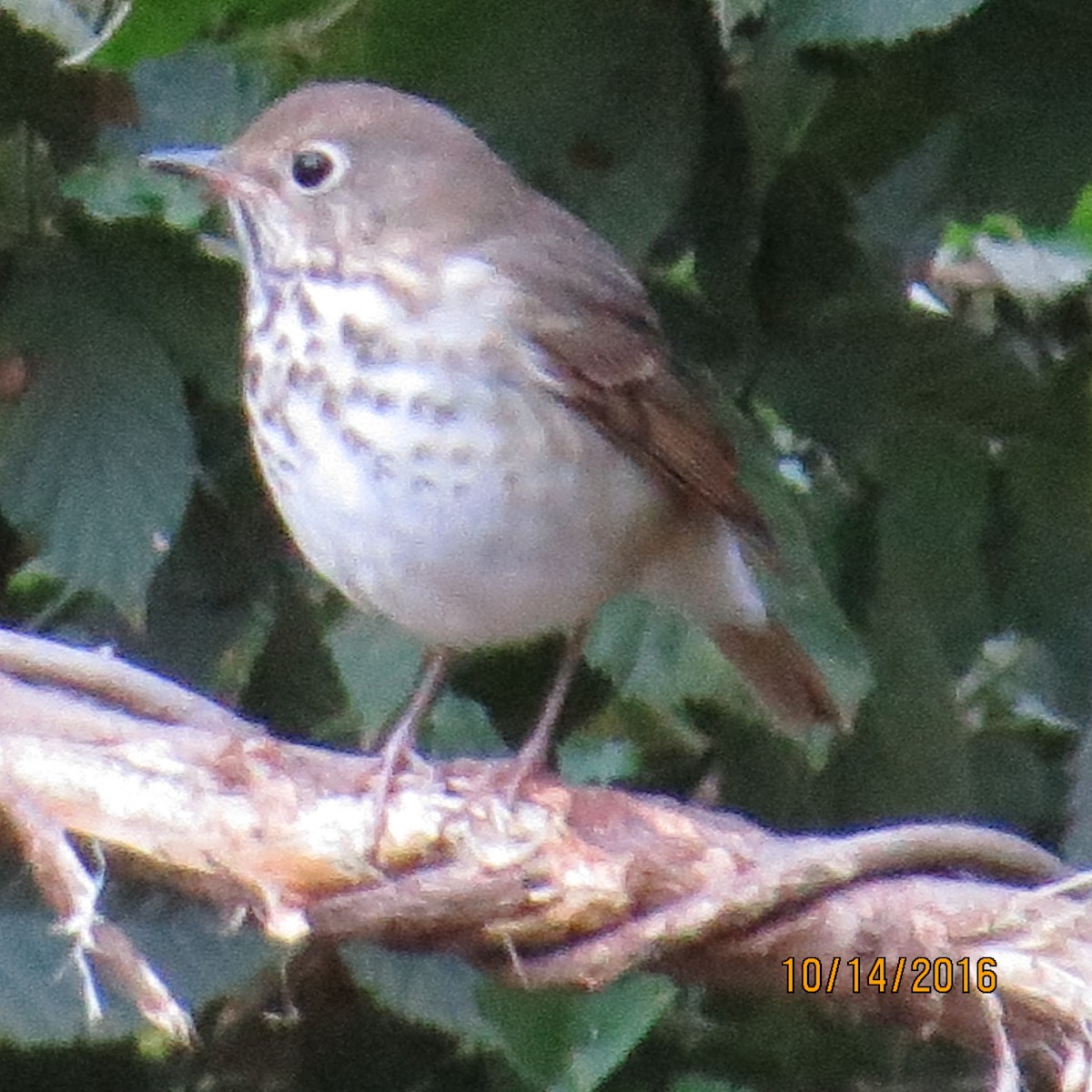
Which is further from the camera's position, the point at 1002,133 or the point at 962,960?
the point at 1002,133

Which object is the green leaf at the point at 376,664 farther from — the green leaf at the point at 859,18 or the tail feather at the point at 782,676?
the green leaf at the point at 859,18

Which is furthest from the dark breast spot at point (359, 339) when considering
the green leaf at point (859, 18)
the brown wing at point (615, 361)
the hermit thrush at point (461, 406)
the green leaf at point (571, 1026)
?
the green leaf at point (571, 1026)

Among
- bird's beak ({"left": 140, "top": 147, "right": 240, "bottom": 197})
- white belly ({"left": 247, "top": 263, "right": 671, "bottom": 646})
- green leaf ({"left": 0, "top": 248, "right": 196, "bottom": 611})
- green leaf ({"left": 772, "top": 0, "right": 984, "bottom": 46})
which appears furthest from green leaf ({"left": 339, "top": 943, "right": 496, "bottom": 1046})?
green leaf ({"left": 772, "top": 0, "right": 984, "bottom": 46})

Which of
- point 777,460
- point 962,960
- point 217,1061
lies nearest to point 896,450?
point 777,460

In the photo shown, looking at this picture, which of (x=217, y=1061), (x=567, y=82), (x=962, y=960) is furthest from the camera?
(x=217, y=1061)

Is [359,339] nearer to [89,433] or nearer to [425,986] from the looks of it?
[89,433]

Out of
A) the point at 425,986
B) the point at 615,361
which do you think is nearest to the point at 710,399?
the point at 615,361

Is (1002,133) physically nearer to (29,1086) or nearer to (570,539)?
(570,539)

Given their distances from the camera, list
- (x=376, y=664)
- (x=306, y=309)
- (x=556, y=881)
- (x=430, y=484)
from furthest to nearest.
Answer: (x=376, y=664) < (x=306, y=309) < (x=430, y=484) < (x=556, y=881)
